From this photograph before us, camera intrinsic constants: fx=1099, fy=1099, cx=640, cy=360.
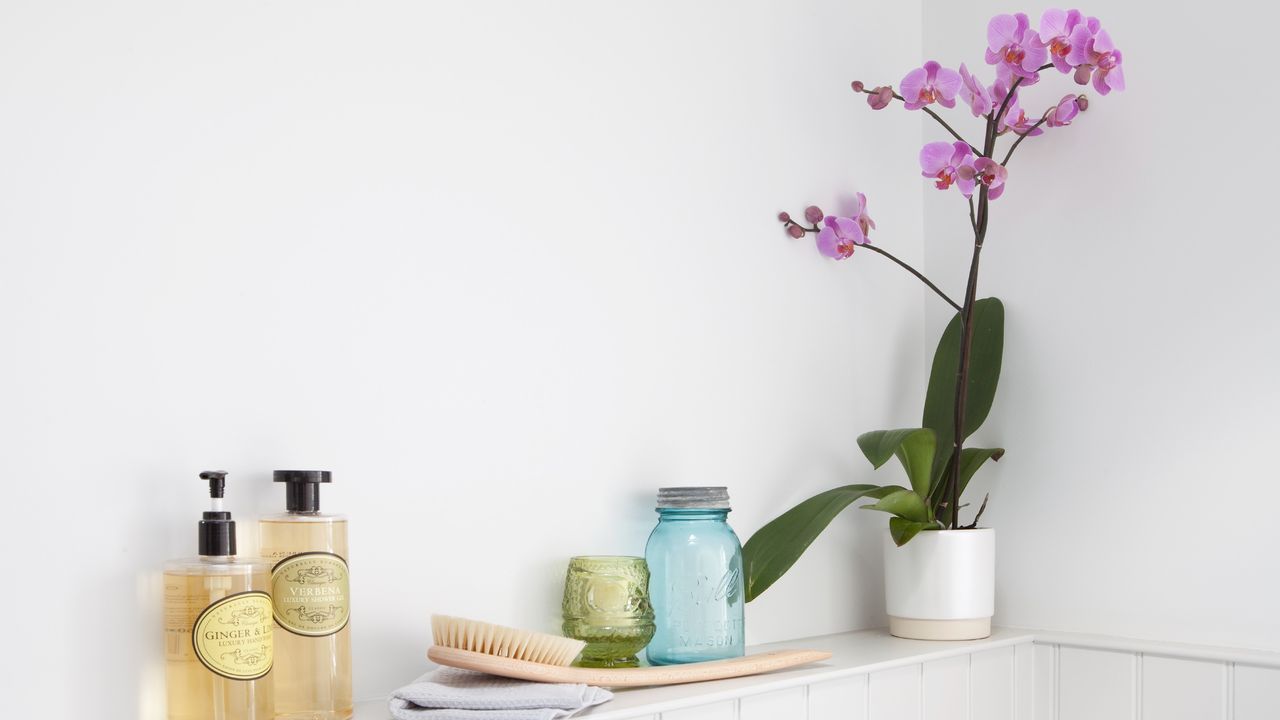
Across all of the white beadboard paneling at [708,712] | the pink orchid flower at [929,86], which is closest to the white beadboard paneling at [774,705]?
the white beadboard paneling at [708,712]

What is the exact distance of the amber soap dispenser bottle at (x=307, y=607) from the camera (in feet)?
2.67

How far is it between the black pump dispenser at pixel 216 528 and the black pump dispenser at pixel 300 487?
0.16ft

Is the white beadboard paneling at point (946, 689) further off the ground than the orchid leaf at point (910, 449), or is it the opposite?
the orchid leaf at point (910, 449)

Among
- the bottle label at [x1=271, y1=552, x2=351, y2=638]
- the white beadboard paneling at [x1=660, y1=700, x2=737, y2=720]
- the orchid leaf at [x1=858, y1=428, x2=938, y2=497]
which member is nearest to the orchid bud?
the orchid leaf at [x1=858, y1=428, x2=938, y2=497]

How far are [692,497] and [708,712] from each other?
0.21 m

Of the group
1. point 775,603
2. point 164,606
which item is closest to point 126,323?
point 164,606

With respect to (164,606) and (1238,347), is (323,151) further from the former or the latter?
(1238,347)

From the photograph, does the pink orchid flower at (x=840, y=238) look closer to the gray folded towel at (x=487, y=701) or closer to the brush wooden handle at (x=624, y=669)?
the brush wooden handle at (x=624, y=669)

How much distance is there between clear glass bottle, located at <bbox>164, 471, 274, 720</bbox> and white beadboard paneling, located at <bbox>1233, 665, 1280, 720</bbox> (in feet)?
3.12

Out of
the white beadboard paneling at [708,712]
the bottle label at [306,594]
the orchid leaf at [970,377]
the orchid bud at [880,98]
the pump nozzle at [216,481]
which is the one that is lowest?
the white beadboard paneling at [708,712]

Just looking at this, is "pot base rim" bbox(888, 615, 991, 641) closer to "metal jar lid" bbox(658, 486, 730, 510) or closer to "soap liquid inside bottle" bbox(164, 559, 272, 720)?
"metal jar lid" bbox(658, 486, 730, 510)

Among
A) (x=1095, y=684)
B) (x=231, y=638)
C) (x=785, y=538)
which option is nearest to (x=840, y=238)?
(x=785, y=538)

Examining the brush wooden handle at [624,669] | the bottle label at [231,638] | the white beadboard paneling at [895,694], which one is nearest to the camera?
the bottle label at [231,638]

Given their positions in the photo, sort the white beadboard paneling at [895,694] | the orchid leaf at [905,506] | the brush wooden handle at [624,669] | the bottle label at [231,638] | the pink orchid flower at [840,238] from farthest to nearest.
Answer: the pink orchid flower at [840,238] < the orchid leaf at [905,506] < the white beadboard paneling at [895,694] < the brush wooden handle at [624,669] < the bottle label at [231,638]
